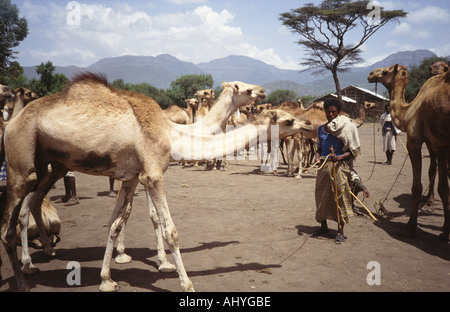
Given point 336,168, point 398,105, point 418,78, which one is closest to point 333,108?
point 336,168

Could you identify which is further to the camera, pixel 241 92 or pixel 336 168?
pixel 336 168

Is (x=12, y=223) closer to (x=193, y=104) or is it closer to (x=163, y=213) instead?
(x=163, y=213)

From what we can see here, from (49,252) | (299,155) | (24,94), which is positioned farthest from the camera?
(299,155)

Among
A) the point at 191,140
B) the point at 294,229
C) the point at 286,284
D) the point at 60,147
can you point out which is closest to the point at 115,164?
the point at 60,147

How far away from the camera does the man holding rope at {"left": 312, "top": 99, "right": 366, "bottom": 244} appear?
204 inches

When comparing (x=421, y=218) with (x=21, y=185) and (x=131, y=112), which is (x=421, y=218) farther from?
(x=21, y=185)

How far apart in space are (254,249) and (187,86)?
6188 cm

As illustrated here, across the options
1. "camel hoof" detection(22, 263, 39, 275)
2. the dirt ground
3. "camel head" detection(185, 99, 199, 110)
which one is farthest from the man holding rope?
"camel head" detection(185, 99, 199, 110)

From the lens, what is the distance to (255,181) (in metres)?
10.7

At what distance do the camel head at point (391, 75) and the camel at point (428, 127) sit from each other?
28 cm

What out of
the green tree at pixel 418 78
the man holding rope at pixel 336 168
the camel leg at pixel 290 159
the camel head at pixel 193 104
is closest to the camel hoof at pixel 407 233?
the man holding rope at pixel 336 168

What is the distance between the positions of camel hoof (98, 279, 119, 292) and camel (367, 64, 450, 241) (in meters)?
5.03

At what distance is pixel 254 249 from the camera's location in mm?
4832

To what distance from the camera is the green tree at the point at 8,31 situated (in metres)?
26.9
